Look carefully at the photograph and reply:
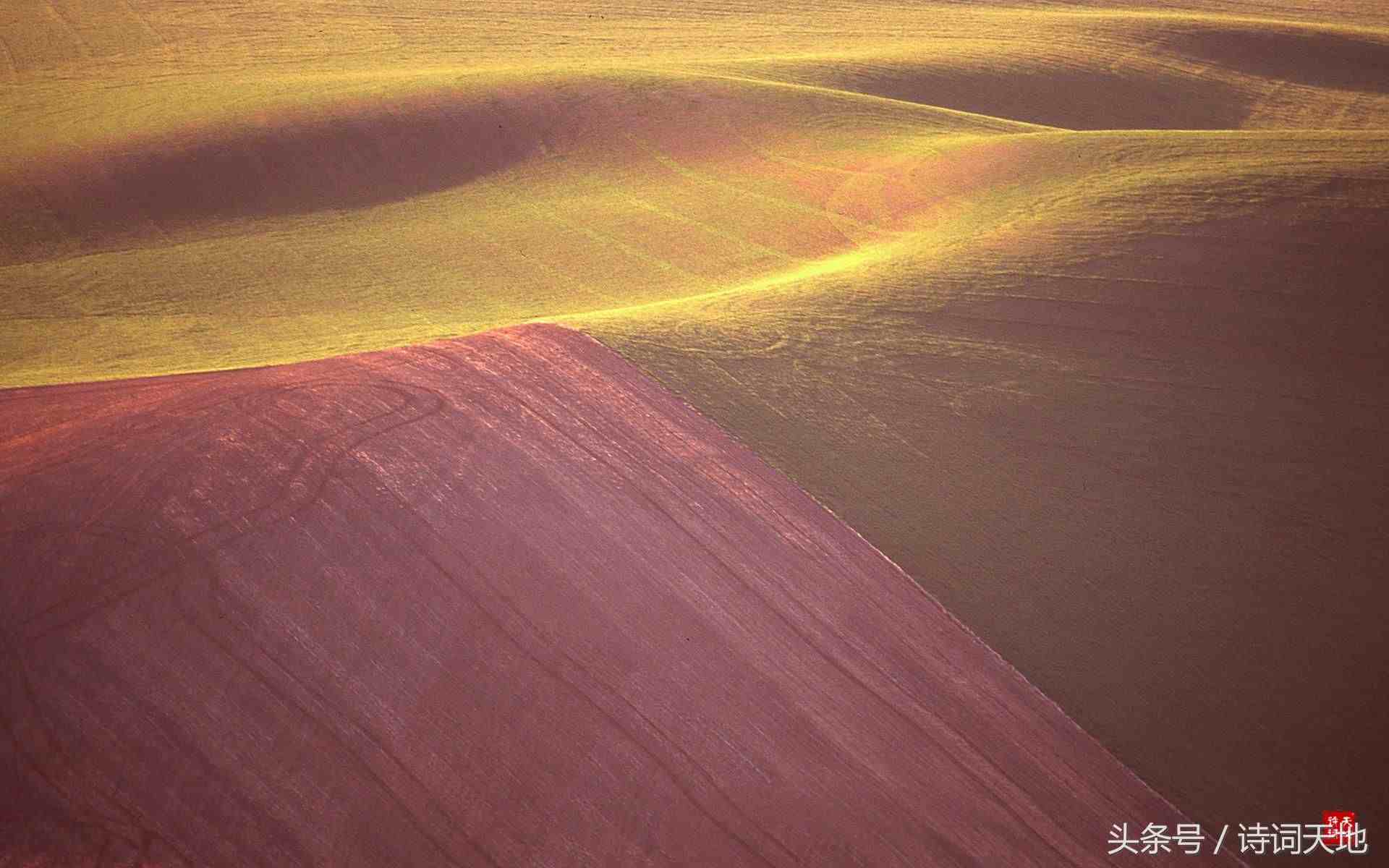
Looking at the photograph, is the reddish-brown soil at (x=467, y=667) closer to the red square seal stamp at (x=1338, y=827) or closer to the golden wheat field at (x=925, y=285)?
the golden wheat field at (x=925, y=285)

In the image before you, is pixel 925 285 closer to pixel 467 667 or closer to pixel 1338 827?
pixel 1338 827

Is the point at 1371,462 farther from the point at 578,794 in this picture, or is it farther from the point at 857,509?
the point at 578,794

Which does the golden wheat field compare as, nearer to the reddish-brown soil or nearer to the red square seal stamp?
the red square seal stamp

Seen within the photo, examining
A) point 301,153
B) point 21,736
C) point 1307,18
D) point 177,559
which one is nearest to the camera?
point 21,736

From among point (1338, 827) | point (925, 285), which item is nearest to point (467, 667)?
point (1338, 827)

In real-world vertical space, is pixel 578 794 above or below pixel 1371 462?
below

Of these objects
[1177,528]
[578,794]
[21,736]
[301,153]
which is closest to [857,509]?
[1177,528]
